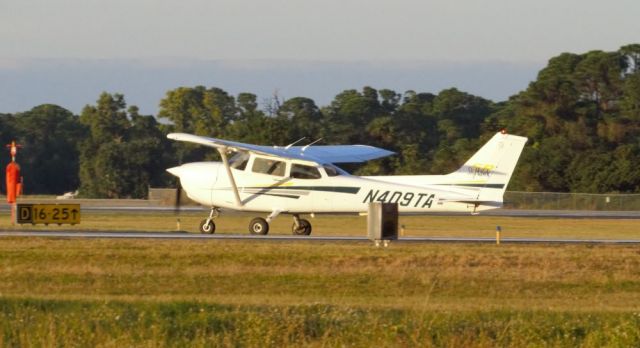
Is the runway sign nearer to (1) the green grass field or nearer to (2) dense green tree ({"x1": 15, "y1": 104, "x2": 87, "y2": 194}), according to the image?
(1) the green grass field

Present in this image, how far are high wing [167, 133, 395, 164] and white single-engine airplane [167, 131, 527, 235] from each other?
41mm

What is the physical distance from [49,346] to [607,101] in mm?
79163

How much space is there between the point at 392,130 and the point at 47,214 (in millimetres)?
50289

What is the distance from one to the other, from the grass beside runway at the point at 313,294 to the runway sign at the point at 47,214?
5.18 metres

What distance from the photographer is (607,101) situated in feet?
293

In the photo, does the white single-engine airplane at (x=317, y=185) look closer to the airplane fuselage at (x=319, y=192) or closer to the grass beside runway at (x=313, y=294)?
the airplane fuselage at (x=319, y=192)

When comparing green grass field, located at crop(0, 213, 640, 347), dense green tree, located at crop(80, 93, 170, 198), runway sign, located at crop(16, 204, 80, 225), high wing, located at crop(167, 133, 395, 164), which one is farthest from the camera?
dense green tree, located at crop(80, 93, 170, 198)

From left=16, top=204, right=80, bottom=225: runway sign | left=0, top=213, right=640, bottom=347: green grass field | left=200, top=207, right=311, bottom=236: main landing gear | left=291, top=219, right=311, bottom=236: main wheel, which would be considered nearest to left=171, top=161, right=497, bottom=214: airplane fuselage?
Answer: left=200, top=207, right=311, bottom=236: main landing gear

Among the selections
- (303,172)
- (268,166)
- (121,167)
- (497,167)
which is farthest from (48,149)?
(497,167)

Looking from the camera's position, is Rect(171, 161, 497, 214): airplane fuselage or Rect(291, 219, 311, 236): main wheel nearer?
Rect(171, 161, 497, 214): airplane fuselage

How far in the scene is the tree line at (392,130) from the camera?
73.9m

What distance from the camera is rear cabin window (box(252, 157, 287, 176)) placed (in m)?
34.4

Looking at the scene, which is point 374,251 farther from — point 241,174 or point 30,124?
point 30,124

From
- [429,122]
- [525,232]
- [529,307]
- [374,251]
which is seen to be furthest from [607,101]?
[529,307]
